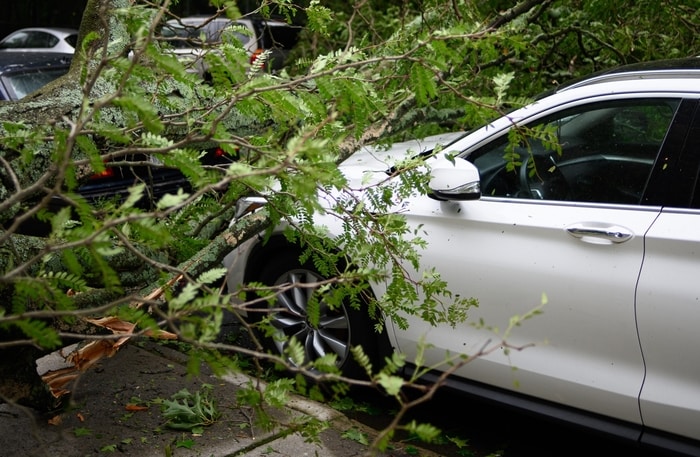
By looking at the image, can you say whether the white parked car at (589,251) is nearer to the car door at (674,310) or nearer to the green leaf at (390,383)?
the car door at (674,310)

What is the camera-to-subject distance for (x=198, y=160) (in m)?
2.76

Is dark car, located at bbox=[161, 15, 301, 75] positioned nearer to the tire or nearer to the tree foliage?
the tree foliage

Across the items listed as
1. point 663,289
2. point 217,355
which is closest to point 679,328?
point 663,289

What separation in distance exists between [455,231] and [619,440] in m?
1.18

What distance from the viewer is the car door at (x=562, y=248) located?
337cm

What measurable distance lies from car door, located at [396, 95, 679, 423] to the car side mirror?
0.33 feet

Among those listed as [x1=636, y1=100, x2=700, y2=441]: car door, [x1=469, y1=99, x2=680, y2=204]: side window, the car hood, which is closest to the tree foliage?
the car hood

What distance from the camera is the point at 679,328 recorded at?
3.19m

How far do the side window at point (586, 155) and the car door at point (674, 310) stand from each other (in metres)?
0.20

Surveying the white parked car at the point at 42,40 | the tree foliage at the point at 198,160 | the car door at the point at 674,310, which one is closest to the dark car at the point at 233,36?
the tree foliage at the point at 198,160

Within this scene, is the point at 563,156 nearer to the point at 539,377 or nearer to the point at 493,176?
the point at 493,176

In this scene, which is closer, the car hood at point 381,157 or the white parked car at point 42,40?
the car hood at point 381,157

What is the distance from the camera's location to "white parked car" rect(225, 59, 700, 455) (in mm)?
3256

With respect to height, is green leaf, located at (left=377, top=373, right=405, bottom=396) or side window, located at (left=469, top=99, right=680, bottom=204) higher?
green leaf, located at (left=377, top=373, right=405, bottom=396)
